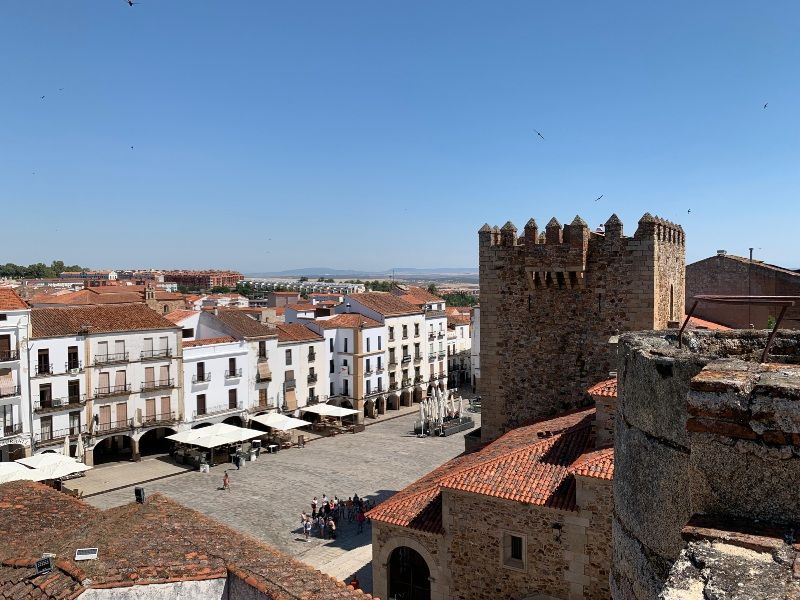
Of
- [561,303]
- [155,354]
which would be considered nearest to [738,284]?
[561,303]

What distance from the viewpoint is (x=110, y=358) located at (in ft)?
112

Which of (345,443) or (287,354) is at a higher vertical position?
(287,354)

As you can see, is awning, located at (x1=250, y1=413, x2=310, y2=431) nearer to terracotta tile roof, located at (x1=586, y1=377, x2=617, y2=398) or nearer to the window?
the window

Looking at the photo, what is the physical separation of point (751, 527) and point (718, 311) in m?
26.6

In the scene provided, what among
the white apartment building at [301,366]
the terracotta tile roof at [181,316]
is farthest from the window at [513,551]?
the terracotta tile roof at [181,316]

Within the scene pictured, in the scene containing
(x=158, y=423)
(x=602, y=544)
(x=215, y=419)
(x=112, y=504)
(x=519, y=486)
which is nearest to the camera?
(x=602, y=544)

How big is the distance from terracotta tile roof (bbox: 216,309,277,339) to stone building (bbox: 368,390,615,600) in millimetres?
27263

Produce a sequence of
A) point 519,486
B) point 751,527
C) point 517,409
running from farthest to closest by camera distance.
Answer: point 517,409, point 519,486, point 751,527

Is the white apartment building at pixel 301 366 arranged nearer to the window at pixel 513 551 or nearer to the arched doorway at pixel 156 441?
the arched doorway at pixel 156 441

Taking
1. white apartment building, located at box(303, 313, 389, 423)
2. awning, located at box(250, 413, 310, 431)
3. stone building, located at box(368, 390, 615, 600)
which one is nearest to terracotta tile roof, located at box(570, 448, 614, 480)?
stone building, located at box(368, 390, 615, 600)

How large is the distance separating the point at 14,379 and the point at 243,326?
14167mm

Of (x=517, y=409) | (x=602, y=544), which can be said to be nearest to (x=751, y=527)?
(x=602, y=544)

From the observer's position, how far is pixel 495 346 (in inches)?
787

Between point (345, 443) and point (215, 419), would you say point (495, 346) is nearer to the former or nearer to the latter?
point (345, 443)
